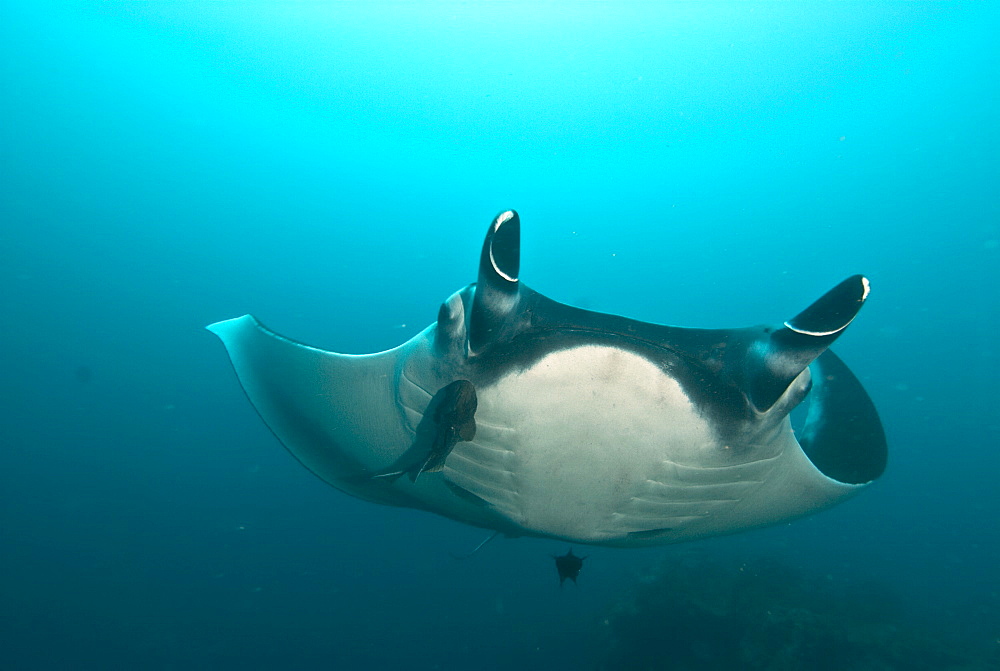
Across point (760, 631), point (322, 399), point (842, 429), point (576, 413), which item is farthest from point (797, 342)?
point (760, 631)

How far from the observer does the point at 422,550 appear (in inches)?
642

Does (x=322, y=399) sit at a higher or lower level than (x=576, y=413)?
lower

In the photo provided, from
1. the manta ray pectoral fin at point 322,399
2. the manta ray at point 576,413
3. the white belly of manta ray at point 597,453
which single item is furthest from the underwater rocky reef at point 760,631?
the manta ray pectoral fin at point 322,399

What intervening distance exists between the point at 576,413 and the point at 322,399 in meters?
1.64

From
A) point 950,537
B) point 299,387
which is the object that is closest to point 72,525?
point 299,387

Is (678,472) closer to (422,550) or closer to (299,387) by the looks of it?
(299,387)

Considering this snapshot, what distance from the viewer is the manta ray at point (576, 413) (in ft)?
5.39

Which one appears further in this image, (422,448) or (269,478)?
(269,478)

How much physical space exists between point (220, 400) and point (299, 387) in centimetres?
3122

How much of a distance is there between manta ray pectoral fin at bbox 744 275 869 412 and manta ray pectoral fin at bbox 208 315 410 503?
1554 millimetres

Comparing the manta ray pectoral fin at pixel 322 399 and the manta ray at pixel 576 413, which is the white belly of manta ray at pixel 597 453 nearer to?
the manta ray at pixel 576 413

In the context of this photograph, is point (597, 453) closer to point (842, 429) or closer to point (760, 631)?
point (842, 429)

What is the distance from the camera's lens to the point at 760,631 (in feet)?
25.0

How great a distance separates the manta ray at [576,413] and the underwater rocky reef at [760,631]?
590cm
